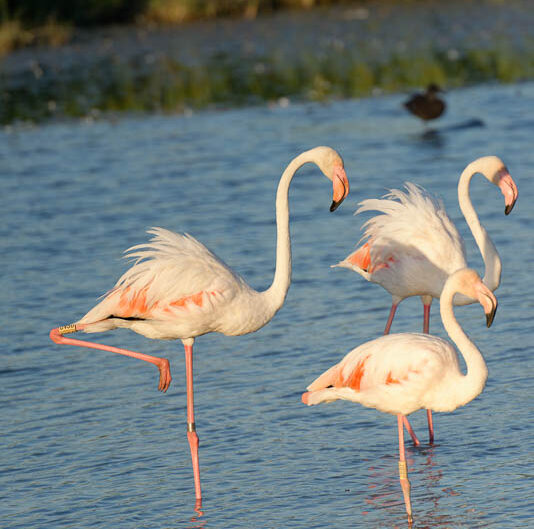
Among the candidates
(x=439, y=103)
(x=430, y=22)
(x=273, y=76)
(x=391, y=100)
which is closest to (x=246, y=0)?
(x=430, y=22)

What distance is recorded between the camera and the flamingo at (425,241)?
7.58 metres

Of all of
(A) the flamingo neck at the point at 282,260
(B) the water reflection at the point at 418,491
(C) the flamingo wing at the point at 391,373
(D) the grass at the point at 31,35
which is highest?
(A) the flamingo neck at the point at 282,260

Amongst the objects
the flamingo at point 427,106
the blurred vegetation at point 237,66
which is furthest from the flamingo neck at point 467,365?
the blurred vegetation at point 237,66

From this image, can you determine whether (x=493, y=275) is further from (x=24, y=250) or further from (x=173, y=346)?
(x=24, y=250)

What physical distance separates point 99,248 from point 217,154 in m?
4.39

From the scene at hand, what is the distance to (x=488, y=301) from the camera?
5.88 meters

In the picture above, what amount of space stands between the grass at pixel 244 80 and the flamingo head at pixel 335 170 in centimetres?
1189

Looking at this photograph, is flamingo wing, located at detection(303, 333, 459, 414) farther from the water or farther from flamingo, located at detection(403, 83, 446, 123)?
flamingo, located at detection(403, 83, 446, 123)

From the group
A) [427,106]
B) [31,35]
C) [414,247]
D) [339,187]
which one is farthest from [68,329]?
[31,35]

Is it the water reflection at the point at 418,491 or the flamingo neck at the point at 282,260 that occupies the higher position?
the flamingo neck at the point at 282,260

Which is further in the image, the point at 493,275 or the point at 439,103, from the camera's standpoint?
the point at 439,103

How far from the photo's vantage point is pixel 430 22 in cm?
2466

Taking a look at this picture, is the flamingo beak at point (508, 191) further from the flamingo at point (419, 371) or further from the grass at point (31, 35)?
the grass at point (31, 35)

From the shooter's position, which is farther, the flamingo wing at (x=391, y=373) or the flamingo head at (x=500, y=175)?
the flamingo head at (x=500, y=175)
